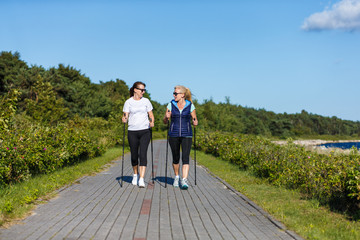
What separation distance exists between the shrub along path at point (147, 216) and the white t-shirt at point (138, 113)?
1.47 m

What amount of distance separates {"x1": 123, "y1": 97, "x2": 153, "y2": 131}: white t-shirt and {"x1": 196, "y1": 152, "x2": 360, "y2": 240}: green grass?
284cm

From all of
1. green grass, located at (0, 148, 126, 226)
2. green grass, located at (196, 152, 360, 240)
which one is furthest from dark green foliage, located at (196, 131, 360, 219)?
green grass, located at (0, 148, 126, 226)

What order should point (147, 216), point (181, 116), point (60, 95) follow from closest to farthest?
point (147, 216)
point (181, 116)
point (60, 95)

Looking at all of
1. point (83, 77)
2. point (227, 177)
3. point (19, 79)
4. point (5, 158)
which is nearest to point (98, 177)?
point (5, 158)

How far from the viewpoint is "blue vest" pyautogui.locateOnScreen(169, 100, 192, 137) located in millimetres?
7648

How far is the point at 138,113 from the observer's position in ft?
25.7

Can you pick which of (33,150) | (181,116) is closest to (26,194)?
(33,150)

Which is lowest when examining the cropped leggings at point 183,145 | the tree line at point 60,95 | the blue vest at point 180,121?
the cropped leggings at point 183,145

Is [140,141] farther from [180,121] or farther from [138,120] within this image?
[180,121]

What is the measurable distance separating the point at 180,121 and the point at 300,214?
10.4 feet

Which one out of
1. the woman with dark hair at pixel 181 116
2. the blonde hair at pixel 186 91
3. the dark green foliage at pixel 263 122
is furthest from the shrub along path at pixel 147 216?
the dark green foliage at pixel 263 122

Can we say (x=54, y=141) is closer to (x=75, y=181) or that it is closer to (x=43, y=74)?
(x=75, y=181)

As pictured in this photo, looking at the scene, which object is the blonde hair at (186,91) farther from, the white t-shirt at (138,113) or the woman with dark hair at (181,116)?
the white t-shirt at (138,113)

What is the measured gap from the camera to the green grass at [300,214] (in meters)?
4.98
